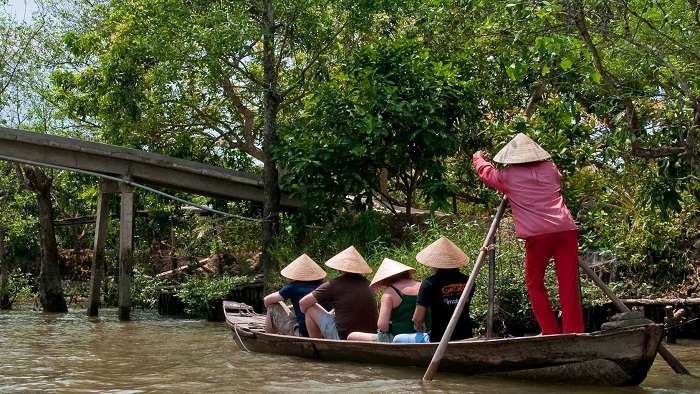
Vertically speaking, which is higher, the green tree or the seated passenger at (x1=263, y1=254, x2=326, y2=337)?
the green tree

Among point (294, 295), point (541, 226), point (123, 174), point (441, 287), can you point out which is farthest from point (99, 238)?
point (541, 226)

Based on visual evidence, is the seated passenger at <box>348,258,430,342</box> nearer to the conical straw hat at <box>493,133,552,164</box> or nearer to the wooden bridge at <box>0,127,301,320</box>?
the conical straw hat at <box>493,133,552,164</box>

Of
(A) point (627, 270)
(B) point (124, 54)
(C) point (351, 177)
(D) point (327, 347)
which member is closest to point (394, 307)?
(D) point (327, 347)

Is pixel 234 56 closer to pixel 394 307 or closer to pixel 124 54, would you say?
pixel 124 54

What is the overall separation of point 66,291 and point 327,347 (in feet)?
55.5

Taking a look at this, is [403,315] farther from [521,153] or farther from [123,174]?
[123,174]

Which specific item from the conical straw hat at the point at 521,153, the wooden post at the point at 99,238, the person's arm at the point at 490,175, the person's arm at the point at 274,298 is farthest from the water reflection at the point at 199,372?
the wooden post at the point at 99,238

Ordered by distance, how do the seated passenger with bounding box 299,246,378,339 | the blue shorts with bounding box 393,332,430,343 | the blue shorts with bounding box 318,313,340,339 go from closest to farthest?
the blue shorts with bounding box 393,332,430,343 < the seated passenger with bounding box 299,246,378,339 < the blue shorts with bounding box 318,313,340,339

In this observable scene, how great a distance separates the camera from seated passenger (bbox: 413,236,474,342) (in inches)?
319

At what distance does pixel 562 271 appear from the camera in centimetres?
767

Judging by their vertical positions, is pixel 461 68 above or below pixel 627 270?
above

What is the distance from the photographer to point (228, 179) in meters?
17.5

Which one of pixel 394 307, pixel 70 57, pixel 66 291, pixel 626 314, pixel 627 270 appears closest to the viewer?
pixel 626 314

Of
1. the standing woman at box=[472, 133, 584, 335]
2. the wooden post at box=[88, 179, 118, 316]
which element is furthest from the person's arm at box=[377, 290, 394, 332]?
the wooden post at box=[88, 179, 118, 316]
